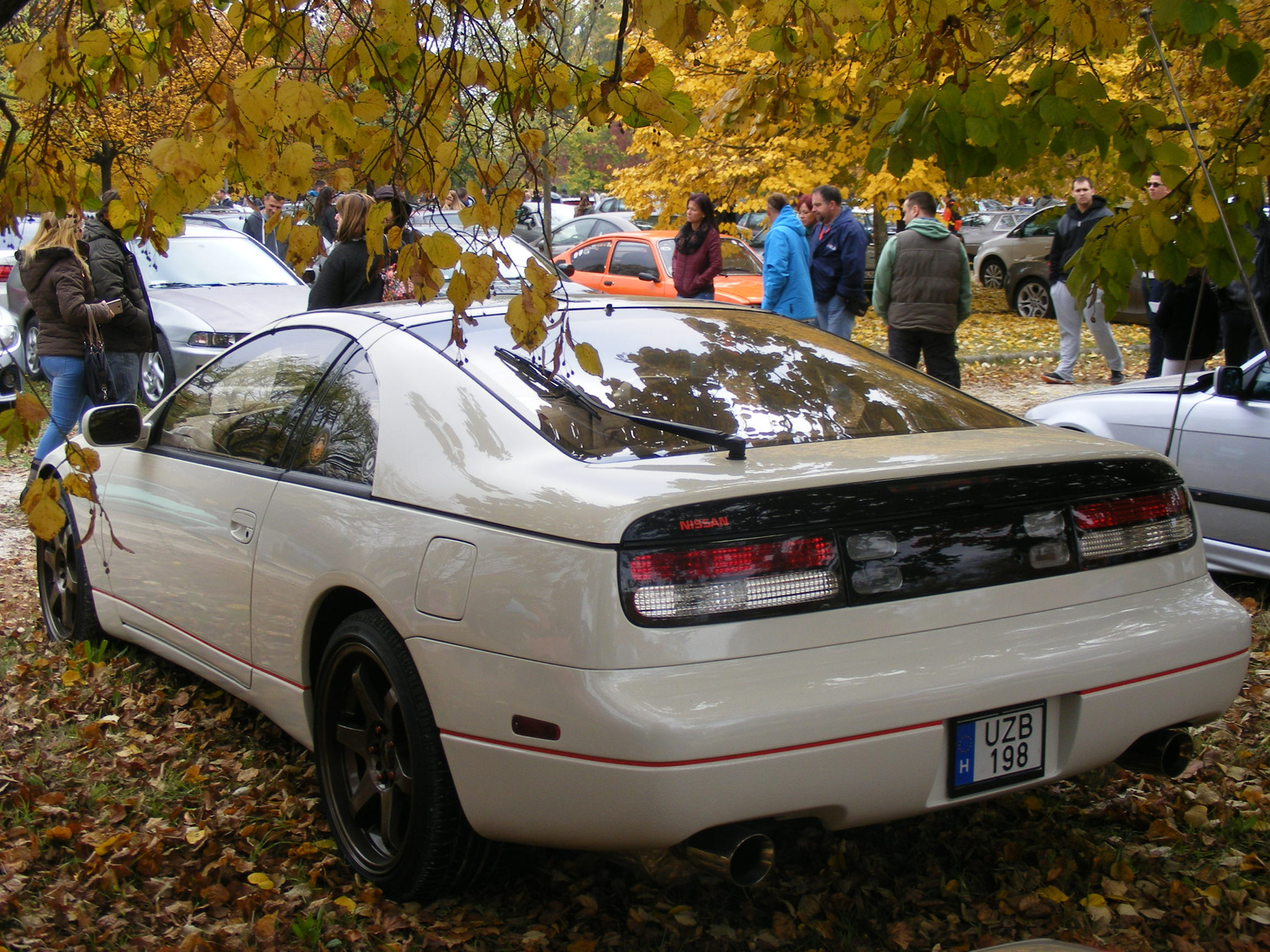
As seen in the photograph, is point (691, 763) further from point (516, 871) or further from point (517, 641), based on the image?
point (516, 871)

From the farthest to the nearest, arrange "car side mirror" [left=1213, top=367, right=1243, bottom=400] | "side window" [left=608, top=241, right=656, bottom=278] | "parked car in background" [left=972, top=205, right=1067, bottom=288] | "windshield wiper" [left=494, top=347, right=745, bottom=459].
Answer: "parked car in background" [left=972, top=205, right=1067, bottom=288]
"side window" [left=608, top=241, right=656, bottom=278]
"car side mirror" [left=1213, top=367, right=1243, bottom=400]
"windshield wiper" [left=494, top=347, right=745, bottom=459]

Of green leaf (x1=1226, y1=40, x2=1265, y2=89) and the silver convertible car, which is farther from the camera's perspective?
the silver convertible car

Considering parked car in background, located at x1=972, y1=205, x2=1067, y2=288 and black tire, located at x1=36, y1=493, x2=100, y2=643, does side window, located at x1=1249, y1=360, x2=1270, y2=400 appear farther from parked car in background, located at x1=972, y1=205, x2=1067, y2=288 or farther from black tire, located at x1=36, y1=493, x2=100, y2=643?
parked car in background, located at x1=972, y1=205, x2=1067, y2=288

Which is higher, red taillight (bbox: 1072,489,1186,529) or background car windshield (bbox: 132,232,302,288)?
background car windshield (bbox: 132,232,302,288)

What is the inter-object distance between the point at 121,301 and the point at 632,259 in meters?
8.30

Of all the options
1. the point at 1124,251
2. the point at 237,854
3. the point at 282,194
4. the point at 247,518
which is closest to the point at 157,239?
the point at 282,194

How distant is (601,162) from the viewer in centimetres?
4303

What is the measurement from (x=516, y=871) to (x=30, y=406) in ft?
5.18

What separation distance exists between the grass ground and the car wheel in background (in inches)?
550

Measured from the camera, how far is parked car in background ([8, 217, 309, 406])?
33.5ft

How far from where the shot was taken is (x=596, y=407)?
3.19 m

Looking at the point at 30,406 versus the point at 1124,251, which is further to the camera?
the point at 1124,251

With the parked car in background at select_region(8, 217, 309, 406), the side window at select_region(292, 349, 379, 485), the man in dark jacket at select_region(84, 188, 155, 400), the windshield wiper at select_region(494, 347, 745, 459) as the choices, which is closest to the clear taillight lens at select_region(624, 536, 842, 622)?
the windshield wiper at select_region(494, 347, 745, 459)

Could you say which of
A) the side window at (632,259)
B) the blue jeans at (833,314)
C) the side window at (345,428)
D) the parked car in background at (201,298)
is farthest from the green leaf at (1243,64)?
the side window at (632,259)
